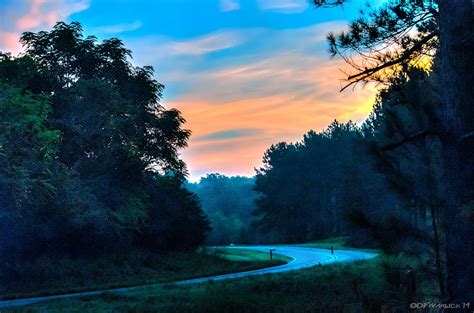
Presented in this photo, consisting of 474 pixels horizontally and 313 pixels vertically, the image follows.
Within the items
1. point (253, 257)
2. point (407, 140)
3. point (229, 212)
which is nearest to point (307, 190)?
point (253, 257)

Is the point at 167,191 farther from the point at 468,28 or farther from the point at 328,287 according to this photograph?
the point at 468,28

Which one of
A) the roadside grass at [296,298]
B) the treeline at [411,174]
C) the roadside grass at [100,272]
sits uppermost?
the treeline at [411,174]

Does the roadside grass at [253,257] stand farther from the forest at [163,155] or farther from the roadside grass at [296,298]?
the roadside grass at [296,298]

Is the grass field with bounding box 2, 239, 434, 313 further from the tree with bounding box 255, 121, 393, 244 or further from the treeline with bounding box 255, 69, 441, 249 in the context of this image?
the tree with bounding box 255, 121, 393, 244

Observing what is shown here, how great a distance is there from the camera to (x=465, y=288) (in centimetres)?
721

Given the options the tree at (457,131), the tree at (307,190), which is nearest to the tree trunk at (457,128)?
the tree at (457,131)

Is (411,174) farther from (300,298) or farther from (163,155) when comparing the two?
(163,155)

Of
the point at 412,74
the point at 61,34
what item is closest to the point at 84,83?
the point at 61,34

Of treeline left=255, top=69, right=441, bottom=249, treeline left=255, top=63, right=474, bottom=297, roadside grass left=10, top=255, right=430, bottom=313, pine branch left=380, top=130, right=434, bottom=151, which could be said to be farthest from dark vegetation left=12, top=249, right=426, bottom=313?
pine branch left=380, top=130, right=434, bottom=151

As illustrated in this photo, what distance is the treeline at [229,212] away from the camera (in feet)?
306

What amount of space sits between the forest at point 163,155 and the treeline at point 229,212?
31.6m

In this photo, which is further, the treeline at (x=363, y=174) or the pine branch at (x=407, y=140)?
the treeline at (x=363, y=174)

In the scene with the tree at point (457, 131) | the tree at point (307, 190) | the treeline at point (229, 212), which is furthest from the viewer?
the treeline at point (229, 212)

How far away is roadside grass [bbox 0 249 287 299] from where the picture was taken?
2316 centimetres
